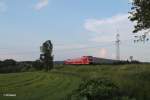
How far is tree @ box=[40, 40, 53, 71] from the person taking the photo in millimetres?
100556

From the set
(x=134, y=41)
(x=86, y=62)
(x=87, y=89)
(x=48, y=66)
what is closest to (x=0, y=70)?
(x=48, y=66)

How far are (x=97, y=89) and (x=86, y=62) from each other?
72.3 m

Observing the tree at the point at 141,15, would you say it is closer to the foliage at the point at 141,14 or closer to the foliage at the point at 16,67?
the foliage at the point at 141,14

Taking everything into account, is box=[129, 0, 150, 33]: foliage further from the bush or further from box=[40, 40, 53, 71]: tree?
box=[40, 40, 53, 71]: tree

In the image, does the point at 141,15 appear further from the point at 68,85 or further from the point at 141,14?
the point at 68,85

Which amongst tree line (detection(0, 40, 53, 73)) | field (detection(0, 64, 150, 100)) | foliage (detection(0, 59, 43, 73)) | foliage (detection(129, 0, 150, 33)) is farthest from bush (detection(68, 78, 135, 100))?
foliage (detection(0, 59, 43, 73))

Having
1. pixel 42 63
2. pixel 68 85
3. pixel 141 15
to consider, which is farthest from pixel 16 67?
pixel 141 15

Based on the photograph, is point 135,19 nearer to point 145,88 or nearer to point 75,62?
point 145,88

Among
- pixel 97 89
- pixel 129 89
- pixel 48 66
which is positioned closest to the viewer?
pixel 97 89

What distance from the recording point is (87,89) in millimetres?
21156

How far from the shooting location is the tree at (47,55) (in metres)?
101

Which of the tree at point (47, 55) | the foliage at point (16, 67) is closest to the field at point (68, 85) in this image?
the tree at point (47, 55)

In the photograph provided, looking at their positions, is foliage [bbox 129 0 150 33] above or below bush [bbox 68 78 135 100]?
above

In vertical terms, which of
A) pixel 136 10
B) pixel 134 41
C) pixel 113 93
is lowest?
pixel 113 93
